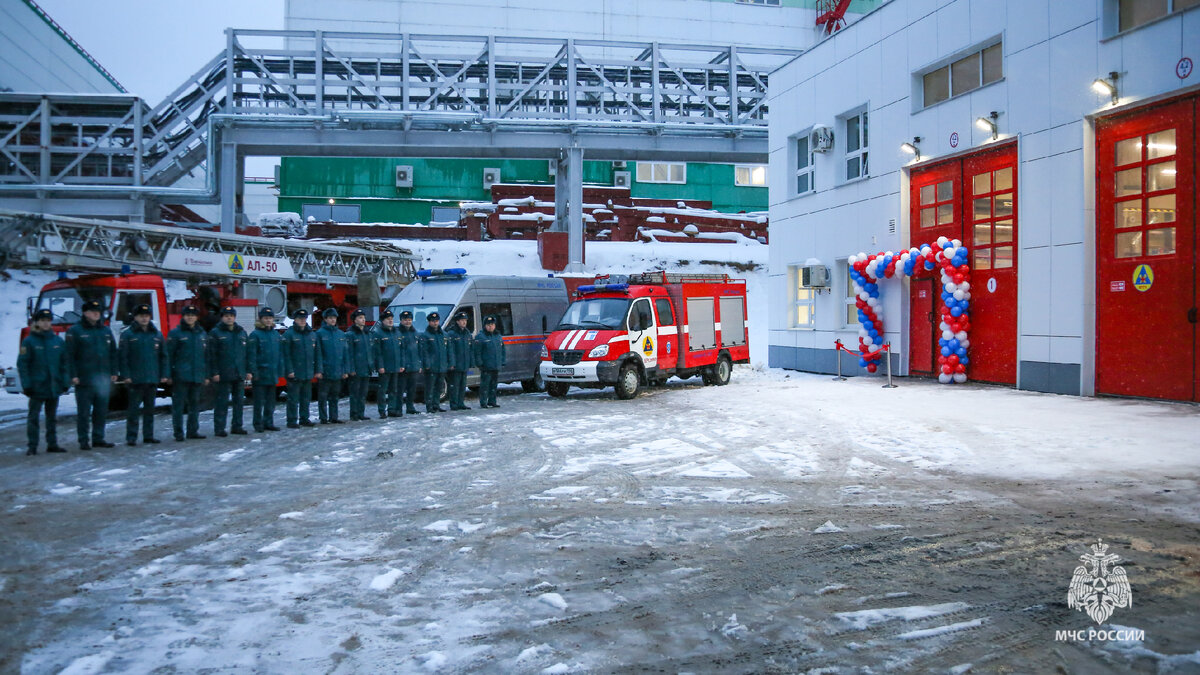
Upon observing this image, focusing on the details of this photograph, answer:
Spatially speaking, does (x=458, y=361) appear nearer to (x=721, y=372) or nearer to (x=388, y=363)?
(x=388, y=363)

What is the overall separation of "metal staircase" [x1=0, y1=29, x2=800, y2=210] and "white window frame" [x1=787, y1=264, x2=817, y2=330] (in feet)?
24.9

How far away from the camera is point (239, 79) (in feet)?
86.9

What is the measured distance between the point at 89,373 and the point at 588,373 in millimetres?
8039

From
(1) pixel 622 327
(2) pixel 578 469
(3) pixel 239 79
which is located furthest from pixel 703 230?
(2) pixel 578 469

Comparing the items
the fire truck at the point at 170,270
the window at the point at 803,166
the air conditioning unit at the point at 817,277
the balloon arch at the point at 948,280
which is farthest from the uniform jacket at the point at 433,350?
the window at the point at 803,166

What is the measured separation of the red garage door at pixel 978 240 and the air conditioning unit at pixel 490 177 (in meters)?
25.0

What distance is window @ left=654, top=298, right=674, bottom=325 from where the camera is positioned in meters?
16.8

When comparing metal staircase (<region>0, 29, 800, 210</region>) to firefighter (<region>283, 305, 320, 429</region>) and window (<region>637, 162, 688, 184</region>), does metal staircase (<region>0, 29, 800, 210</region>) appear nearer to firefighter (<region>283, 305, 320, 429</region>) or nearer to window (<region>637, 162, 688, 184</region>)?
window (<region>637, 162, 688, 184</region>)

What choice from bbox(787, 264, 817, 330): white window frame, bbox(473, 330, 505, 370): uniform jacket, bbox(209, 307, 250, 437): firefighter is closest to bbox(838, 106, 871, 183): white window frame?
bbox(787, 264, 817, 330): white window frame

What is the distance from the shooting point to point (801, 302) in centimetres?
2195

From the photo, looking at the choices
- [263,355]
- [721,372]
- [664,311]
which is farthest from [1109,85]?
[263,355]

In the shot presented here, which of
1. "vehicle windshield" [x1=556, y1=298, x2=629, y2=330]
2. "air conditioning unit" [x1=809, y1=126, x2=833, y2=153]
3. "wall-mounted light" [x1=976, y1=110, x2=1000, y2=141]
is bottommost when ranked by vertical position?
"vehicle windshield" [x1=556, y1=298, x2=629, y2=330]

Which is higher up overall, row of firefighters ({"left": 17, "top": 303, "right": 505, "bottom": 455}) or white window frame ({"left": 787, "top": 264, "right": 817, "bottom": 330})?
white window frame ({"left": 787, "top": 264, "right": 817, "bottom": 330})

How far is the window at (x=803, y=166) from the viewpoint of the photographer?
21812 mm
